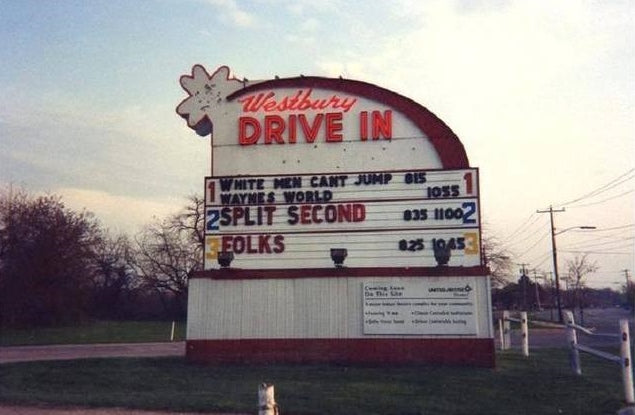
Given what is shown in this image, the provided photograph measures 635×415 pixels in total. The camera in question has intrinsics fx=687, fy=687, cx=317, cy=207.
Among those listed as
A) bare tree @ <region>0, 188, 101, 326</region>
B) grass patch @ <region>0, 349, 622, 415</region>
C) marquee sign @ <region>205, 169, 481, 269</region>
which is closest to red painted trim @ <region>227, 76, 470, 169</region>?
marquee sign @ <region>205, 169, 481, 269</region>

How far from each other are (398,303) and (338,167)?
4154 millimetres

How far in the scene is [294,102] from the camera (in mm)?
19547

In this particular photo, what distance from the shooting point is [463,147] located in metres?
18.7

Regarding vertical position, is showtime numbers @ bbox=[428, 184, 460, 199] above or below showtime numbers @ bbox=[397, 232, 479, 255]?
above

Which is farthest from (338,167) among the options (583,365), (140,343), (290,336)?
(140,343)

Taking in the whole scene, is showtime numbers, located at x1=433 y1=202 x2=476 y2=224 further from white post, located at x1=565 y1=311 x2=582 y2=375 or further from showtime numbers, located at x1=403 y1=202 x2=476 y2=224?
white post, located at x1=565 y1=311 x2=582 y2=375

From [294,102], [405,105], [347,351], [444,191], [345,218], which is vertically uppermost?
[294,102]

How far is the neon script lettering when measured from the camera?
63.8 feet

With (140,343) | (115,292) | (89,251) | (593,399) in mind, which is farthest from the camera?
(115,292)

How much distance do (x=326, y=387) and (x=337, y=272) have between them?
15.5 ft

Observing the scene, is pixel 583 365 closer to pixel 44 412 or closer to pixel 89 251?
pixel 44 412

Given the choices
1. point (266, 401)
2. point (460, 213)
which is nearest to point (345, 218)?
point (460, 213)

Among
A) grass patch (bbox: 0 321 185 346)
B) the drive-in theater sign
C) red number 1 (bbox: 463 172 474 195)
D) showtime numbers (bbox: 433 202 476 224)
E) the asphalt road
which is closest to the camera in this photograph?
the drive-in theater sign

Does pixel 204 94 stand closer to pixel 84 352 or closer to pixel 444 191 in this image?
pixel 444 191
